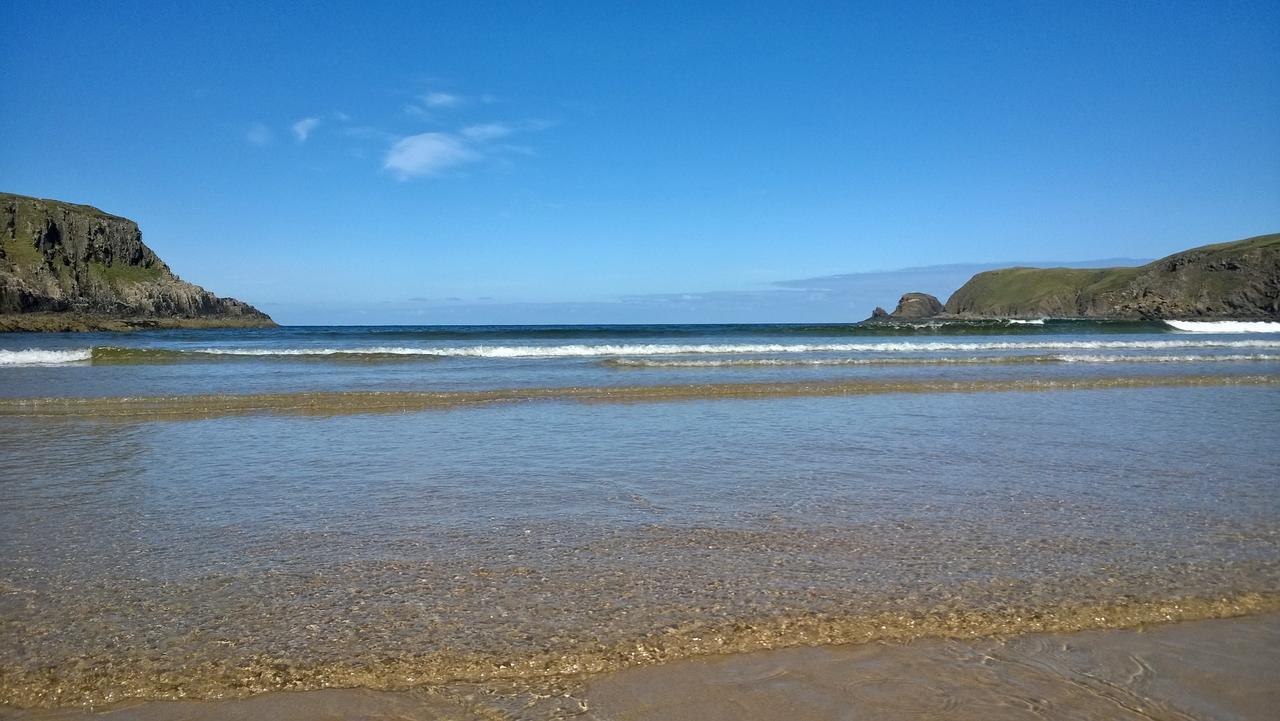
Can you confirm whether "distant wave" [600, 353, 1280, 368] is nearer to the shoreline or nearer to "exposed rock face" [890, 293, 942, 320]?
the shoreline

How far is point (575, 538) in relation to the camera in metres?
5.15

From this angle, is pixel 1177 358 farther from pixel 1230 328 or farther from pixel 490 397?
pixel 1230 328

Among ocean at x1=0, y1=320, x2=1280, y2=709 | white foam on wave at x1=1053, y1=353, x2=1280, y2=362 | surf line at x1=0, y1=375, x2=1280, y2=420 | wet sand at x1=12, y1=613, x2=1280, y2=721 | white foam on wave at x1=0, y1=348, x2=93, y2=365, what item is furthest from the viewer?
white foam on wave at x1=0, y1=348, x2=93, y2=365

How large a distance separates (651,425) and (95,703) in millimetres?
8517

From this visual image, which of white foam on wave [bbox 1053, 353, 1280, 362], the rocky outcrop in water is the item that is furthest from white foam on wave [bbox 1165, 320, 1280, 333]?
the rocky outcrop in water

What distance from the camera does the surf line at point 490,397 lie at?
13609 millimetres

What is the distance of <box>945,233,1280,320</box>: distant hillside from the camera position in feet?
317

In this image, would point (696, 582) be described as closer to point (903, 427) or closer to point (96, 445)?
point (903, 427)

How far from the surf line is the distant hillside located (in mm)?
91760

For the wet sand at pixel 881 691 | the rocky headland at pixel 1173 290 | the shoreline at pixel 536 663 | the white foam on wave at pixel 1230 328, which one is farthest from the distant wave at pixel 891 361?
the rocky headland at pixel 1173 290

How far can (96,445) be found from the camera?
9.66m

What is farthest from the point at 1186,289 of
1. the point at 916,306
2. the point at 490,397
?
the point at 490,397

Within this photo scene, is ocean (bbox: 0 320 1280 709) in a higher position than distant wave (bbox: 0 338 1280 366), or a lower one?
lower

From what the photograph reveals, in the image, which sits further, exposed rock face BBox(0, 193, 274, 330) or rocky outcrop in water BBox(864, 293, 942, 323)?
rocky outcrop in water BBox(864, 293, 942, 323)
